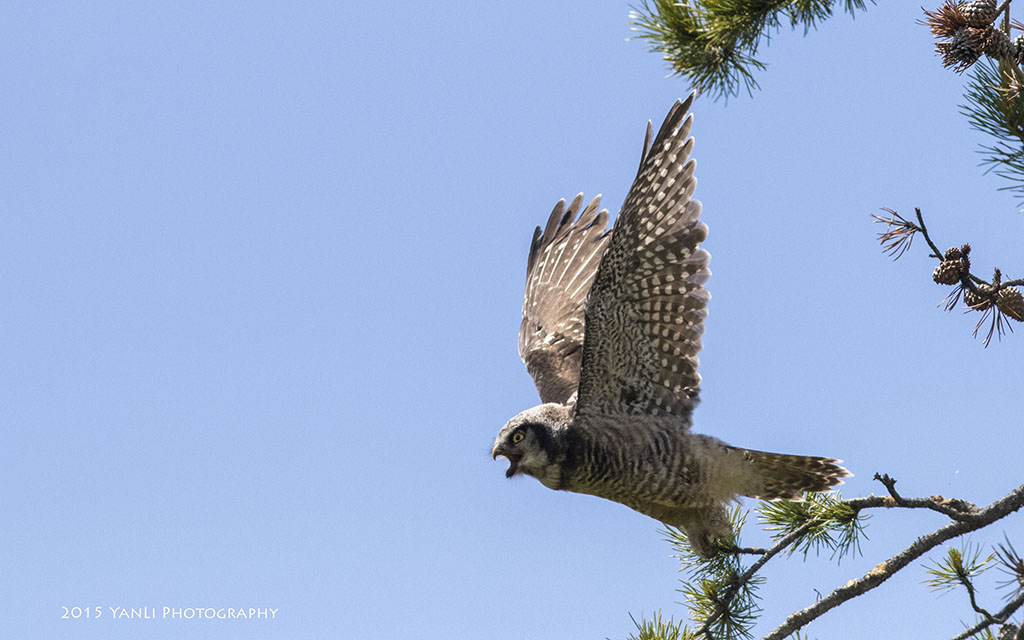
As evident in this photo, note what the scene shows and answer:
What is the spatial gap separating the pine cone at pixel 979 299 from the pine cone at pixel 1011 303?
0.10ft

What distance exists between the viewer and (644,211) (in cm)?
484

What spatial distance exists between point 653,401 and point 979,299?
196cm

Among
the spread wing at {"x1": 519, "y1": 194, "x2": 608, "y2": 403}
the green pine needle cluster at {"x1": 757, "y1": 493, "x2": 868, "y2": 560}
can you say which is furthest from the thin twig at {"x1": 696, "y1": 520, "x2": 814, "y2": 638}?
the spread wing at {"x1": 519, "y1": 194, "x2": 608, "y2": 403}

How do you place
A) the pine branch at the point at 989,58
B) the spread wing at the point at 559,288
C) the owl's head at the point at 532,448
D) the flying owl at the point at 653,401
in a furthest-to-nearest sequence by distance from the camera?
1. the spread wing at the point at 559,288
2. the owl's head at the point at 532,448
3. the flying owl at the point at 653,401
4. the pine branch at the point at 989,58

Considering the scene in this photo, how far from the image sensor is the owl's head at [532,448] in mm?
4906

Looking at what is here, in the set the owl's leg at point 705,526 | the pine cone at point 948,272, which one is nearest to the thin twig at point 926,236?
the pine cone at point 948,272

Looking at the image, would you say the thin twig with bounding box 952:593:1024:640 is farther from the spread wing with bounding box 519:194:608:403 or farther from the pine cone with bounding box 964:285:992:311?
the spread wing with bounding box 519:194:608:403

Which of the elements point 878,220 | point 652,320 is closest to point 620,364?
point 652,320

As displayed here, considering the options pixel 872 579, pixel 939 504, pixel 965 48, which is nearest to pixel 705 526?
pixel 872 579

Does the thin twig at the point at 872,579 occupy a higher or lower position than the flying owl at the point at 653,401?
lower

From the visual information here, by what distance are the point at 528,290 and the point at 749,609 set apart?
3.47 m

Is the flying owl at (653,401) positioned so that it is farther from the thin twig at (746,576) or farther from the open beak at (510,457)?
the thin twig at (746,576)

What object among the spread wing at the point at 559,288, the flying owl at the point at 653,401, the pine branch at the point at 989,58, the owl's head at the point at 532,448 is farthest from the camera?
the spread wing at the point at 559,288

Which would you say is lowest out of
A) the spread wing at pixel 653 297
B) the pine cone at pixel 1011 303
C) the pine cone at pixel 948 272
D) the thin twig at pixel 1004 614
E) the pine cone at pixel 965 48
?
the thin twig at pixel 1004 614
